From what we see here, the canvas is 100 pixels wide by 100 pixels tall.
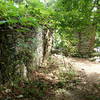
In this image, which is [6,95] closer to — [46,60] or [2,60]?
[2,60]

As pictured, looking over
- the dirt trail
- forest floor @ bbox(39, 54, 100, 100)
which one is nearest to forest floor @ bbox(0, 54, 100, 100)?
forest floor @ bbox(39, 54, 100, 100)

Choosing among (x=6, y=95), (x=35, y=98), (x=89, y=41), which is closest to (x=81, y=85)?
(x=35, y=98)

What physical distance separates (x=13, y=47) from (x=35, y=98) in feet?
4.70

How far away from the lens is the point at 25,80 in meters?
3.91

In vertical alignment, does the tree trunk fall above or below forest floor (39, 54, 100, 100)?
above

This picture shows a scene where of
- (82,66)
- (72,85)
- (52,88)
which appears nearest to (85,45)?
(82,66)

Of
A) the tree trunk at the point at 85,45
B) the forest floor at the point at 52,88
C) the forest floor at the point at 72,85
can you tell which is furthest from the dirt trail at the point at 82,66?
the tree trunk at the point at 85,45

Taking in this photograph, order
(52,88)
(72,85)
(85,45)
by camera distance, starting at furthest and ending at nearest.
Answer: (85,45) → (72,85) → (52,88)

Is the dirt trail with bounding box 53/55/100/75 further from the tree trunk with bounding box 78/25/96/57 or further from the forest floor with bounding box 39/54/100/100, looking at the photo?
the tree trunk with bounding box 78/25/96/57

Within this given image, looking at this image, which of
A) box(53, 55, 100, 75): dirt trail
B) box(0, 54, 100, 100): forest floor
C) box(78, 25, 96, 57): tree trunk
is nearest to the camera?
box(0, 54, 100, 100): forest floor

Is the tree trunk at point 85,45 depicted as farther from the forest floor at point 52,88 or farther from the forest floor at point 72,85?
the forest floor at point 52,88

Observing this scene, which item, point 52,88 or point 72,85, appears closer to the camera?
A: point 52,88

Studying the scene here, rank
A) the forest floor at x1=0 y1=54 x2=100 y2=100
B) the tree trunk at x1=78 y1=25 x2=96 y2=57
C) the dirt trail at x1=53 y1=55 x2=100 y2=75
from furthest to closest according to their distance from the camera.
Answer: the tree trunk at x1=78 y1=25 x2=96 y2=57, the dirt trail at x1=53 y1=55 x2=100 y2=75, the forest floor at x1=0 y1=54 x2=100 y2=100

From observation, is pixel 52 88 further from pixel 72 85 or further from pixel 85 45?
pixel 85 45
